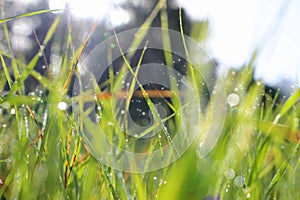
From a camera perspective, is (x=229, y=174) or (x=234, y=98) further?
(x=234, y=98)

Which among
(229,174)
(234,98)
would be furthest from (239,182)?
(234,98)

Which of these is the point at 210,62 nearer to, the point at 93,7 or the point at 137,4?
the point at 93,7

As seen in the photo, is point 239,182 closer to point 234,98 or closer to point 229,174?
point 229,174

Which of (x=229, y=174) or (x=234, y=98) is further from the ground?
(x=234, y=98)

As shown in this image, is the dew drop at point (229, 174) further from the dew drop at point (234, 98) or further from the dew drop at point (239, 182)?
the dew drop at point (234, 98)

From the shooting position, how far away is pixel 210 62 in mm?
773

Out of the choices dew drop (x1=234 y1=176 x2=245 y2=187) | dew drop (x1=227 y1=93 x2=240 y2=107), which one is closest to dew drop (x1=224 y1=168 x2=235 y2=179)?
dew drop (x1=234 y1=176 x2=245 y2=187)

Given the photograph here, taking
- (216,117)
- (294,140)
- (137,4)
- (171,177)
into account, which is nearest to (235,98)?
(294,140)

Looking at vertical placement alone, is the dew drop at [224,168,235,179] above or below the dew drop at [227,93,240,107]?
below

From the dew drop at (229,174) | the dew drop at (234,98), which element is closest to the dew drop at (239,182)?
the dew drop at (229,174)

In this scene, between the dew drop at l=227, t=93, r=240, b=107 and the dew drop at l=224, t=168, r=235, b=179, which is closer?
the dew drop at l=224, t=168, r=235, b=179

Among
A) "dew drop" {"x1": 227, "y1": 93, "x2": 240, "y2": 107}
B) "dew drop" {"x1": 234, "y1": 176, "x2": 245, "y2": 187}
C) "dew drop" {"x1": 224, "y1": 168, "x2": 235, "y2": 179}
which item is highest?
"dew drop" {"x1": 227, "y1": 93, "x2": 240, "y2": 107}

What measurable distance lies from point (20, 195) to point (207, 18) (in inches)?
16.2

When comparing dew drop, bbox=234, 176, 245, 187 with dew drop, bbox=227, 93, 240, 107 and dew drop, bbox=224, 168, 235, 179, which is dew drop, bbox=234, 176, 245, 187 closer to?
dew drop, bbox=224, 168, 235, 179
